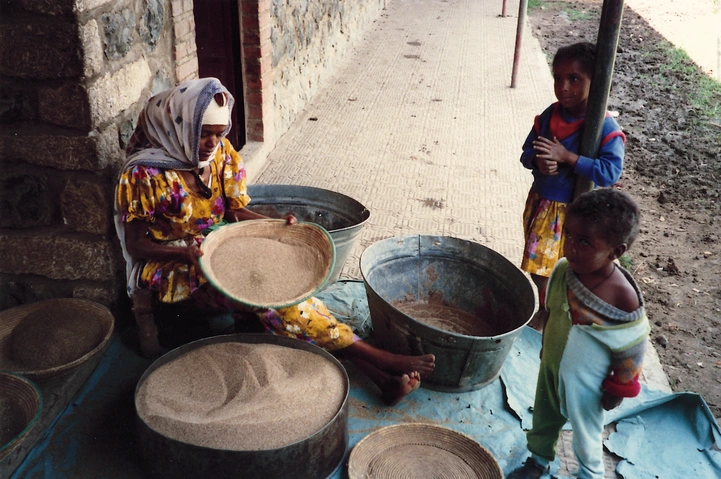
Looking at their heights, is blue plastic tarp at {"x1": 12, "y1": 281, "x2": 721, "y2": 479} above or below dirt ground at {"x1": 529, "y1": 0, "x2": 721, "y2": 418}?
above

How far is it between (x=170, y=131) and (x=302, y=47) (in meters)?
3.80

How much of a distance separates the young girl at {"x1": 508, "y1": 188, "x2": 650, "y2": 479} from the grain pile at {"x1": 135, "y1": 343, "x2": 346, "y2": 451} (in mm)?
792

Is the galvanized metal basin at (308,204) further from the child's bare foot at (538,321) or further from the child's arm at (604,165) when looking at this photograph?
the child's arm at (604,165)

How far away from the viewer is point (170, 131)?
2.33 meters

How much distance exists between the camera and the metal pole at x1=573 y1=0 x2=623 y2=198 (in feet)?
6.70

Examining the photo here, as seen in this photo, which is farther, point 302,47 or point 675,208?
point 302,47

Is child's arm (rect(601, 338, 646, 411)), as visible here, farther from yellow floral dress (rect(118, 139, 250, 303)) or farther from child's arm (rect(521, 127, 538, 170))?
yellow floral dress (rect(118, 139, 250, 303))

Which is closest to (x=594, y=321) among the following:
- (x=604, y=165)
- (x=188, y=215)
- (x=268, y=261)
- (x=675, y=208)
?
(x=604, y=165)

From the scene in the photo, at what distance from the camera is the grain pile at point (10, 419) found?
2082 mm

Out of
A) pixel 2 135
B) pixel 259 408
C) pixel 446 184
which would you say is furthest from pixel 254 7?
pixel 259 408

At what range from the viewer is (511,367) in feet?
9.21

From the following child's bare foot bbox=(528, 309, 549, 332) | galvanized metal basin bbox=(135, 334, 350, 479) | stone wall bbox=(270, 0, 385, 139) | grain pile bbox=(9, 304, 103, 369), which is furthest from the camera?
stone wall bbox=(270, 0, 385, 139)

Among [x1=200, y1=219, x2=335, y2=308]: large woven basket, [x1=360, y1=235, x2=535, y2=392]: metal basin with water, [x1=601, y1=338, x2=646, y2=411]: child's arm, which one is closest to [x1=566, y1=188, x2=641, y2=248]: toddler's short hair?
[x1=601, y1=338, x2=646, y2=411]: child's arm

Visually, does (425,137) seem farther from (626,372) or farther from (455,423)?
(626,372)
